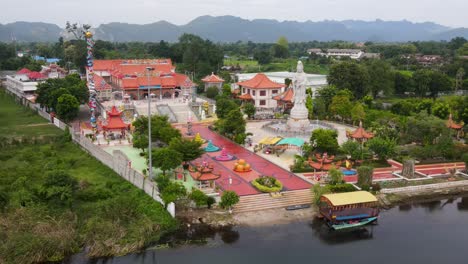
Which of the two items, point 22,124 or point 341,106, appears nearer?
point 22,124

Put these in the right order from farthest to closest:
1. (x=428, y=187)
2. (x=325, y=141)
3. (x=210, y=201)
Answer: (x=325, y=141), (x=428, y=187), (x=210, y=201)

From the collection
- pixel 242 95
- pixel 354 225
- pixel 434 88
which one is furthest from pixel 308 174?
pixel 434 88

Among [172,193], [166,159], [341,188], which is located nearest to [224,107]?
[166,159]

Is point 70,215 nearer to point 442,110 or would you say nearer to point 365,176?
point 365,176

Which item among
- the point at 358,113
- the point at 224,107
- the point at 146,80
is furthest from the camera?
the point at 146,80

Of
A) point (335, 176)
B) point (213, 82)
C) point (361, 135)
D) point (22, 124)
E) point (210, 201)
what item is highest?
point (213, 82)

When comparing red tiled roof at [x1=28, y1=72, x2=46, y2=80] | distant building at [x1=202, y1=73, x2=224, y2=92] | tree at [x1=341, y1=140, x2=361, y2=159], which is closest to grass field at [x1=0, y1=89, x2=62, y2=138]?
red tiled roof at [x1=28, y1=72, x2=46, y2=80]
